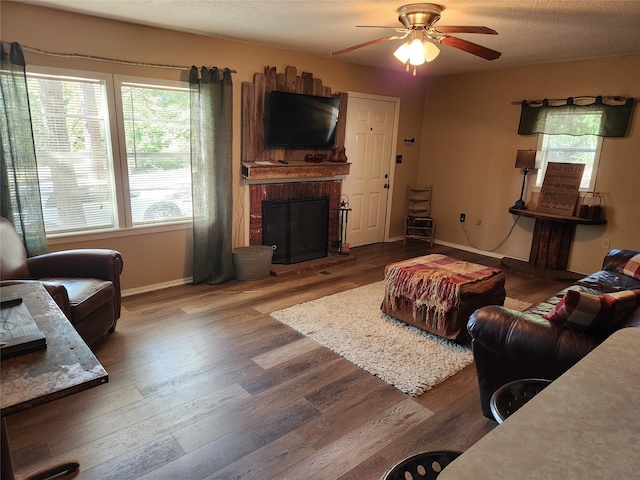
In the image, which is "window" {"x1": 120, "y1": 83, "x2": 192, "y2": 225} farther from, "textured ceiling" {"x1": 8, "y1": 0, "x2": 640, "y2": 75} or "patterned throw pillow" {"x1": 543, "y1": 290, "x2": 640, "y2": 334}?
"patterned throw pillow" {"x1": 543, "y1": 290, "x2": 640, "y2": 334}

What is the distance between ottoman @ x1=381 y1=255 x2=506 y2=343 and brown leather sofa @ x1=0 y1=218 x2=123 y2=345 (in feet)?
6.94

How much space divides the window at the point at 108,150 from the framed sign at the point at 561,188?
4.10m

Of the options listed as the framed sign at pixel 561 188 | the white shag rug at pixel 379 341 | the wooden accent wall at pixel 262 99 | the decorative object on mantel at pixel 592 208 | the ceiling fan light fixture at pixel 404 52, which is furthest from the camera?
the framed sign at pixel 561 188

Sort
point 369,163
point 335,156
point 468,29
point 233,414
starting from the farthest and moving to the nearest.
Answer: point 369,163 < point 335,156 < point 468,29 < point 233,414

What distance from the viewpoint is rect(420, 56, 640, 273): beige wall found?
4363 millimetres

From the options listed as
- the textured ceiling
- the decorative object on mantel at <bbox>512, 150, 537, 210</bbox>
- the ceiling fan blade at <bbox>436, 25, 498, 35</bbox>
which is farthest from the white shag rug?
the textured ceiling

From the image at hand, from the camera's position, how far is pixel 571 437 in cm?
65

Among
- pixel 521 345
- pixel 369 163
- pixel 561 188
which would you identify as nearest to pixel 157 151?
pixel 369 163

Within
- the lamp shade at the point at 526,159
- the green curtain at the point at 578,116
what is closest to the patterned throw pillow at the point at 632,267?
the green curtain at the point at 578,116

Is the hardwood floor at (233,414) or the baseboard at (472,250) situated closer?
the hardwood floor at (233,414)

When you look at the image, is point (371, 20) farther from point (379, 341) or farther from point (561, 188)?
point (561, 188)

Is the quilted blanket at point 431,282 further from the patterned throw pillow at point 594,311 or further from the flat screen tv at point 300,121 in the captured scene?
the flat screen tv at point 300,121

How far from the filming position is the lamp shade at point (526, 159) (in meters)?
4.84

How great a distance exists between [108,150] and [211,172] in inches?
35.3
